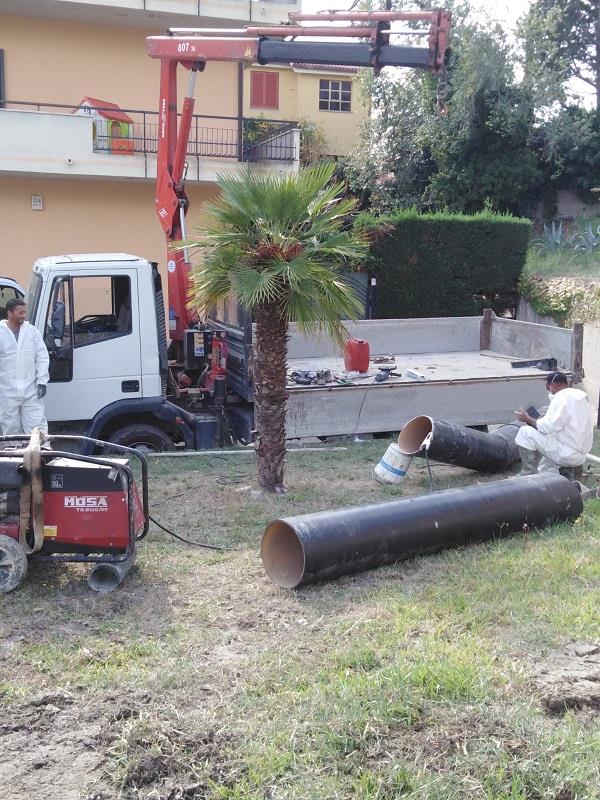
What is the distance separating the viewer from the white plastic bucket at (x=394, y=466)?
894 centimetres

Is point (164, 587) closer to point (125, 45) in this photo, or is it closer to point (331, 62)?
point (331, 62)

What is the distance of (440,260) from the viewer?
1956cm

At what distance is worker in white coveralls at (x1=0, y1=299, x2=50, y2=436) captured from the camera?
8609mm

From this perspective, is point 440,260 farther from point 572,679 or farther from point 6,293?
point 572,679

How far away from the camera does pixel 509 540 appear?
6.98 meters

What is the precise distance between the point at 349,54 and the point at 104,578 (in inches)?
296

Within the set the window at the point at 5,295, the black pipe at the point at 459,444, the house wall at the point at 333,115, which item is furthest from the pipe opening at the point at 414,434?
the house wall at the point at 333,115

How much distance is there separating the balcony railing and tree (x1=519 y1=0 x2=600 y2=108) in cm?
1074

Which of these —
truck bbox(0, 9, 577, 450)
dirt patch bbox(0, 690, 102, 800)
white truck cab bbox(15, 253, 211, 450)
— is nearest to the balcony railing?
truck bbox(0, 9, 577, 450)

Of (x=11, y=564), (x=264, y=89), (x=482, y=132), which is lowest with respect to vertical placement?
(x=11, y=564)

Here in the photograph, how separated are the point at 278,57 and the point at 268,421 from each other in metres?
5.18

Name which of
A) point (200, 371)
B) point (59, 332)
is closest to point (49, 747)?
point (59, 332)

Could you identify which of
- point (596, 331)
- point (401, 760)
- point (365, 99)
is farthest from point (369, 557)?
point (365, 99)

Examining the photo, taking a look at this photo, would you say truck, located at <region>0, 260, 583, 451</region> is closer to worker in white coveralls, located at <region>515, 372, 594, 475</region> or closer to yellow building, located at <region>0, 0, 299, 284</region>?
worker in white coveralls, located at <region>515, 372, 594, 475</region>
